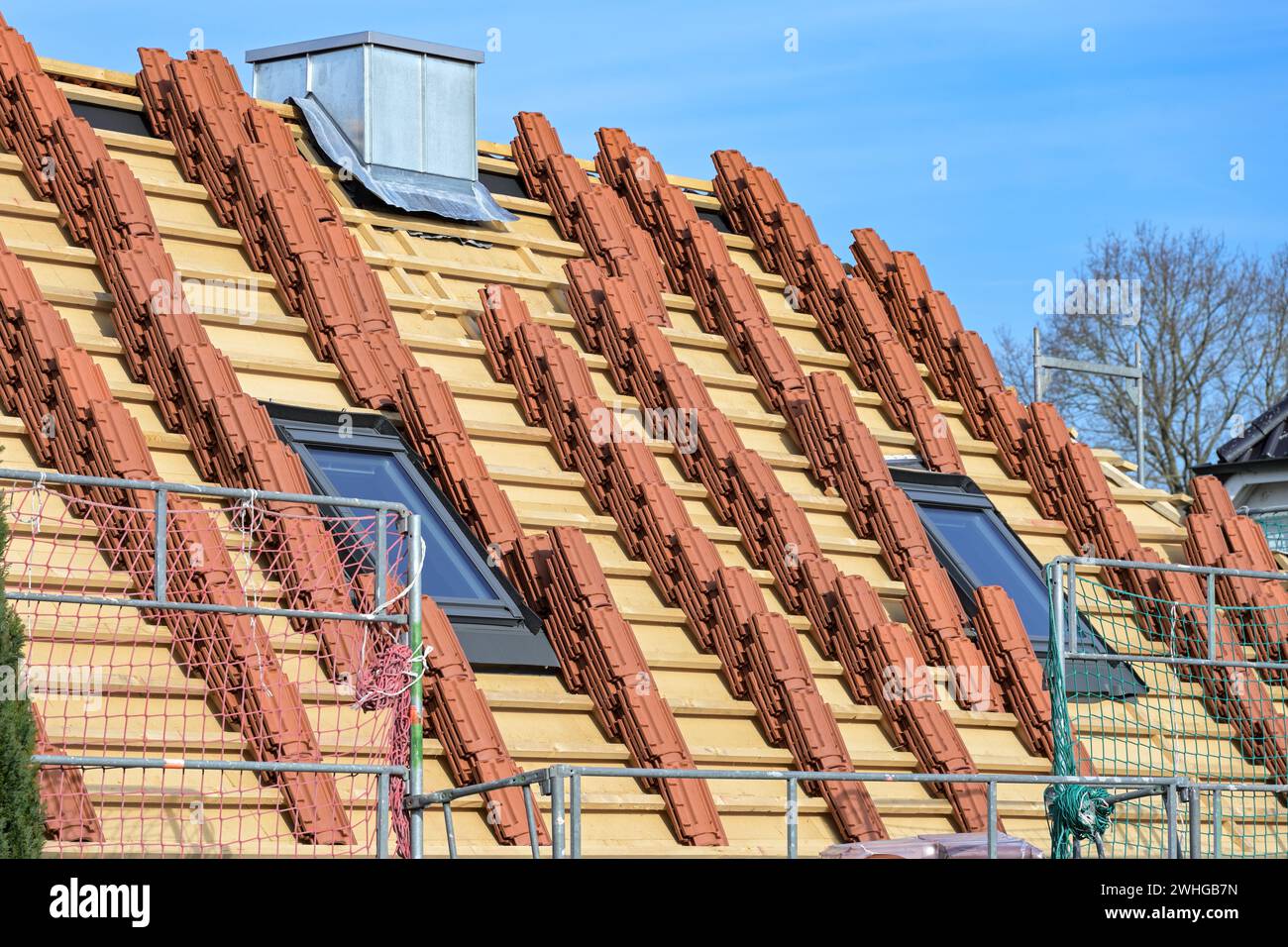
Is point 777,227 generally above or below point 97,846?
above

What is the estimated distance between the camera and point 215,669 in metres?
11.5

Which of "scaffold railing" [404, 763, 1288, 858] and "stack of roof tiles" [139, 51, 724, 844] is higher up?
"stack of roof tiles" [139, 51, 724, 844]

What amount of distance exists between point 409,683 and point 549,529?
254 cm

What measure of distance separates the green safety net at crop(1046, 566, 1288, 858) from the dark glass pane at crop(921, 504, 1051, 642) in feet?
1.22

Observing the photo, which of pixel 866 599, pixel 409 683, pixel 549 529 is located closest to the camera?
pixel 409 683

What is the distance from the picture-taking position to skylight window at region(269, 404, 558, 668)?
13.0m

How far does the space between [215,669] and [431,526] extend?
2247 mm

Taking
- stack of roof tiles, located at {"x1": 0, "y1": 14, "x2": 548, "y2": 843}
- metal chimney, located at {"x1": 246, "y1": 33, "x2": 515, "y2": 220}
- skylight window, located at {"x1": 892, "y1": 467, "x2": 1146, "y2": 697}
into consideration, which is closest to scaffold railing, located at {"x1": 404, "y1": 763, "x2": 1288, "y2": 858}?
stack of roof tiles, located at {"x1": 0, "y1": 14, "x2": 548, "y2": 843}

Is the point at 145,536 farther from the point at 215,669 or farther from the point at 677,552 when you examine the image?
the point at 677,552

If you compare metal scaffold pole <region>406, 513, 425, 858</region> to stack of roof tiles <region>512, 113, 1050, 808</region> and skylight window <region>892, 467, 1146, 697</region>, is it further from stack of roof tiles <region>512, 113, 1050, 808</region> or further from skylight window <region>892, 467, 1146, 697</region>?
skylight window <region>892, 467, 1146, 697</region>

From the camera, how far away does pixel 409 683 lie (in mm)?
11062
